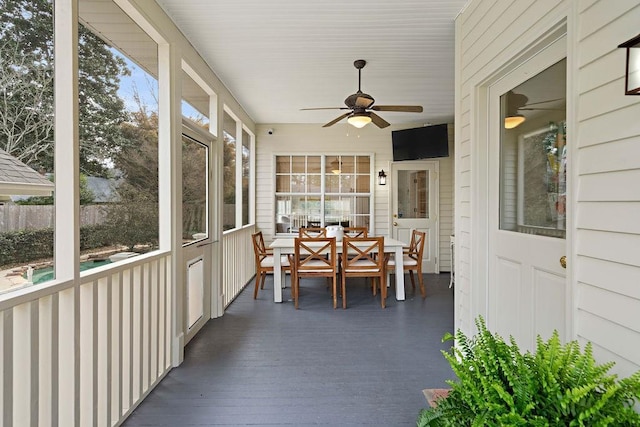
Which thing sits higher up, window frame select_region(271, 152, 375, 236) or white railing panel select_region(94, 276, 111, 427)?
window frame select_region(271, 152, 375, 236)

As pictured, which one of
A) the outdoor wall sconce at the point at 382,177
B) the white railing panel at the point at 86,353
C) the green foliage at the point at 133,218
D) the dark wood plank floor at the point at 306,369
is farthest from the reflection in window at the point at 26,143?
the outdoor wall sconce at the point at 382,177

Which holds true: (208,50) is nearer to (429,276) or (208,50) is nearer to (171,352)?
(171,352)

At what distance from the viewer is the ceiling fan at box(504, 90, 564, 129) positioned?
2051 millimetres

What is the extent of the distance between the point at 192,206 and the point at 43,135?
170 centimetres

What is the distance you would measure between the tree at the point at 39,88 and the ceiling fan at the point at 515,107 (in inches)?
98.1

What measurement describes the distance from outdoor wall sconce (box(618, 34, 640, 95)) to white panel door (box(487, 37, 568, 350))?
0.58 meters

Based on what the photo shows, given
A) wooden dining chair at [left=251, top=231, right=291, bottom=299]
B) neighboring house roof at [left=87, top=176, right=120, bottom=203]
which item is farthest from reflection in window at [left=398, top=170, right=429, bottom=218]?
neighboring house roof at [left=87, top=176, right=120, bottom=203]

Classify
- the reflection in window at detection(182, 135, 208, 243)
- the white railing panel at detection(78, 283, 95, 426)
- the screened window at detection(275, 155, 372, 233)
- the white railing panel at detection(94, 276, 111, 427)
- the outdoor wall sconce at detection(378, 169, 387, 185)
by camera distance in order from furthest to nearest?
the screened window at detection(275, 155, 372, 233), the outdoor wall sconce at detection(378, 169, 387, 185), the reflection in window at detection(182, 135, 208, 243), the white railing panel at detection(94, 276, 111, 427), the white railing panel at detection(78, 283, 95, 426)

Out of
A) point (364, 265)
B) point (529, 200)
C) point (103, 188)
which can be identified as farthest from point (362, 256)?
point (103, 188)

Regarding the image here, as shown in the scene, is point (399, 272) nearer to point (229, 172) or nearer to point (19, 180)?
point (229, 172)

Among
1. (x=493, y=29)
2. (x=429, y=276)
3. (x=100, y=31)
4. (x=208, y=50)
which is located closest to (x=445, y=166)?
(x=429, y=276)

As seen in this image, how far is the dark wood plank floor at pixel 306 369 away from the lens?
201 centimetres

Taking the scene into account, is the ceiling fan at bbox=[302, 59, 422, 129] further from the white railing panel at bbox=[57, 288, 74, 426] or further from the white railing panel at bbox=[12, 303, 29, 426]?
the white railing panel at bbox=[12, 303, 29, 426]

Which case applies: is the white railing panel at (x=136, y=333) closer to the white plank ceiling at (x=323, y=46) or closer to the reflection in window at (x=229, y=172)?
the white plank ceiling at (x=323, y=46)
